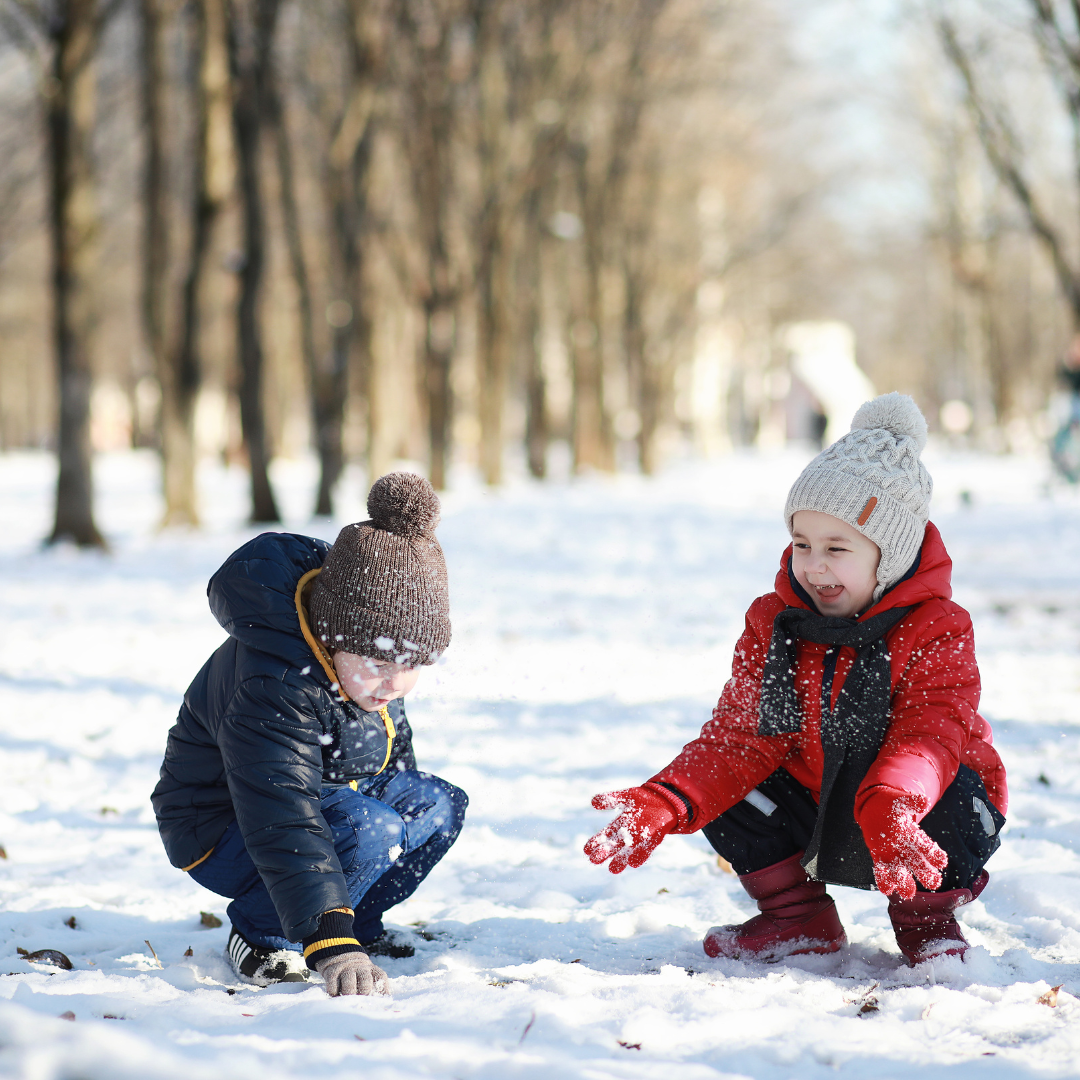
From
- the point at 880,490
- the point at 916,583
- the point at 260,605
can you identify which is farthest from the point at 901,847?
the point at 260,605

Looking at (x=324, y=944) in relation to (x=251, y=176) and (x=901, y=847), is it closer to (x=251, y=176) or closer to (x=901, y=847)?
(x=901, y=847)

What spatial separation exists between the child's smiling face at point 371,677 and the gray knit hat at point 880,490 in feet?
2.93

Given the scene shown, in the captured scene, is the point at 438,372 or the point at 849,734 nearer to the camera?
the point at 849,734

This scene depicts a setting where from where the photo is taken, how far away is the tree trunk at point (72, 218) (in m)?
9.69

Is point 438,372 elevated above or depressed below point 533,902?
above

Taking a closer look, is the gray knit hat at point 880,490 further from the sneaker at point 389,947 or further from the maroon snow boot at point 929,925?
the sneaker at point 389,947

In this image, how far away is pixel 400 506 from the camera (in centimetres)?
221

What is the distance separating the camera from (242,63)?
11266mm

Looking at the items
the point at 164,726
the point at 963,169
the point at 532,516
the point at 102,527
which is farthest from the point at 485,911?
the point at 963,169

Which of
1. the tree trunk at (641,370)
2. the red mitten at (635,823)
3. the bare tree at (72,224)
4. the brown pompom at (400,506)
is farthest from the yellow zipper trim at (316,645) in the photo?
the tree trunk at (641,370)

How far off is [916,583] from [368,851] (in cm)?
126

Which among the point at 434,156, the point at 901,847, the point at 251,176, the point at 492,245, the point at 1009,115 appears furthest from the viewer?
the point at 492,245

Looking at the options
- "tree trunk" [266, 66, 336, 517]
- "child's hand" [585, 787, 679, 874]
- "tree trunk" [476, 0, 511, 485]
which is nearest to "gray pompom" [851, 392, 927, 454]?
"child's hand" [585, 787, 679, 874]

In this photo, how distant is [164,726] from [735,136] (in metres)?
21.5
